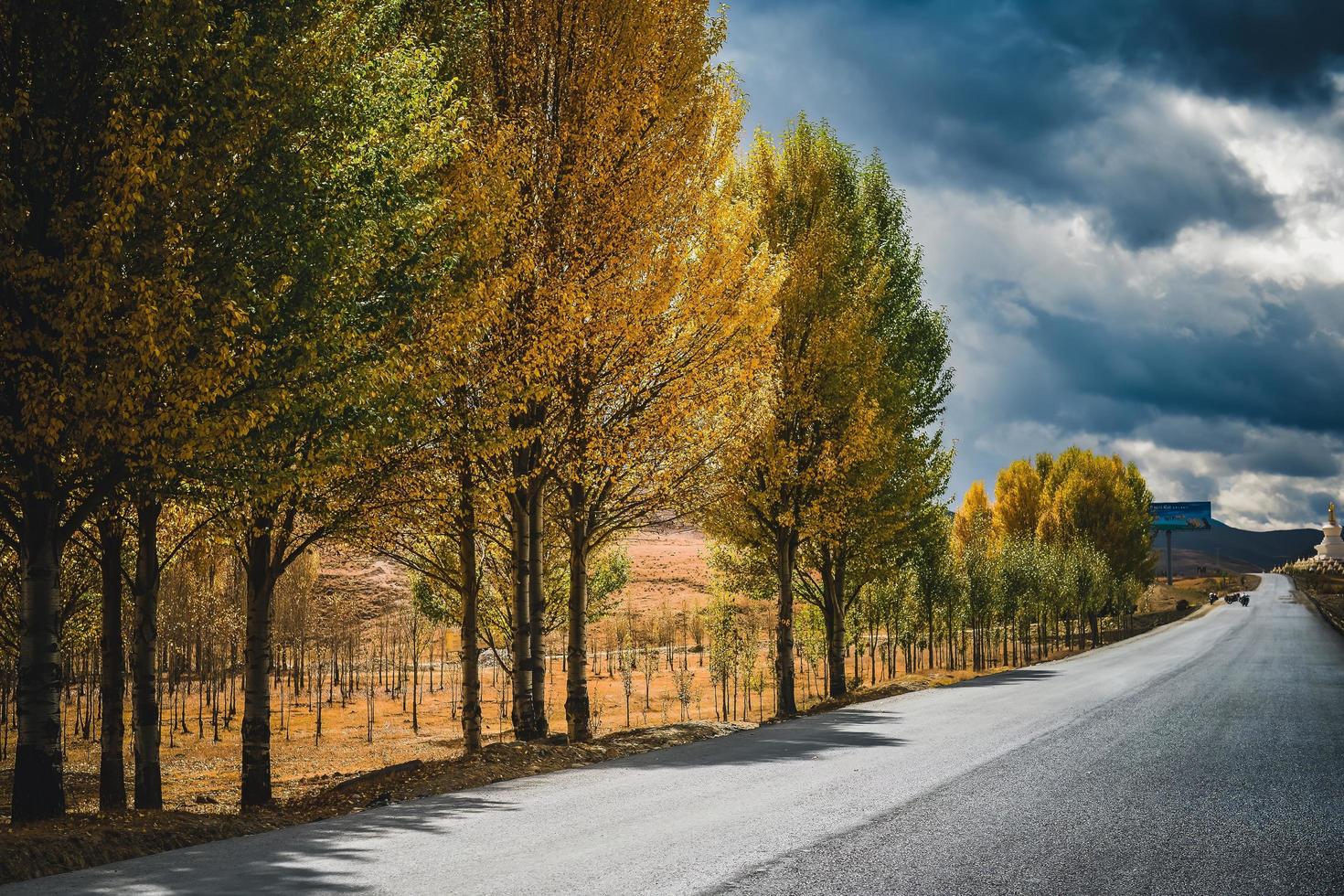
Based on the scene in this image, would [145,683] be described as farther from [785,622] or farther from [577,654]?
[785,622]

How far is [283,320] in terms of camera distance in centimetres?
1014

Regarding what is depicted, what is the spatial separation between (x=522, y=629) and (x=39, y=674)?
7161mm

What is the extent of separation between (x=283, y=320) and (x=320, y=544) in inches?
359

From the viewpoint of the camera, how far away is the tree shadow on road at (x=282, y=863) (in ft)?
19.4

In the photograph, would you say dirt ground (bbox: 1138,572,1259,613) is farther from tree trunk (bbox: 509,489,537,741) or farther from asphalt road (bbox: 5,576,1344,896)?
asphalt road (bbox: 5,576,1344,896)

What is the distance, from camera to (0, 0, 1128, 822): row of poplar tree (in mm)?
9266

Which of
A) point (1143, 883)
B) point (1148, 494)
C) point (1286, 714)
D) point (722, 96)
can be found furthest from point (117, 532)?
point (1148, 494)

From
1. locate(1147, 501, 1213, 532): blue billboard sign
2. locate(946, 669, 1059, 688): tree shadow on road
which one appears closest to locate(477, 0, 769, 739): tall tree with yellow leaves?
locate(946, 669, 1059, 688): tree shadow on road

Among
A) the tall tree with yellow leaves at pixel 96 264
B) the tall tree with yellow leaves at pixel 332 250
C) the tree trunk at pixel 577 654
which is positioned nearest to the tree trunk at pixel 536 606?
the tree trunk at pixel 577 654

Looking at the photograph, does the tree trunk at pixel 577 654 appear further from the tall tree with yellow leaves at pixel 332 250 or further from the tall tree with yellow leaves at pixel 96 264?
the tall tree with yellow leaves at pixel 96 264

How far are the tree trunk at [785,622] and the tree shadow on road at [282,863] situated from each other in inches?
623

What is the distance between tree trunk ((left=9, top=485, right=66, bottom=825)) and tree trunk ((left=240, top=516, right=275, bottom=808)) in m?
3.86

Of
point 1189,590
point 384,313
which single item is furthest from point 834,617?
point 1189,590

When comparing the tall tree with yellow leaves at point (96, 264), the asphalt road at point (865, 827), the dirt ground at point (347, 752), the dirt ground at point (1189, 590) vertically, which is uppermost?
the tall tree with yellow leaves at point (96, 264)
